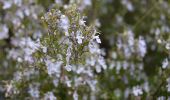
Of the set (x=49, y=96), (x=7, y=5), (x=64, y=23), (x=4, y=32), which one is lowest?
(x=49, y=96)

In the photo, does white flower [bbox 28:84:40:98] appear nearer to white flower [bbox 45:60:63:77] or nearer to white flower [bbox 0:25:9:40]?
white flower [bbox 45:60:63:77]

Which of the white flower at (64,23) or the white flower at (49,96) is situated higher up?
the white flower at (64,23)

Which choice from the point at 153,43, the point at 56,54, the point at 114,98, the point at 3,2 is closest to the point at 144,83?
the point at 114,98

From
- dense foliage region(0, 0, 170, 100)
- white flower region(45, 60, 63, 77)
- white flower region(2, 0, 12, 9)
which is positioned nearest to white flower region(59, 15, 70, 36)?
dense foliage region(0, 0, 170, 100)

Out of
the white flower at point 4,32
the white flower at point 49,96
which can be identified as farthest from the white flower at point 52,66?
the white flower at point 4,32

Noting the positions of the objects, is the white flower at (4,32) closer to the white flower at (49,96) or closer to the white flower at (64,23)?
the white flower at (49,96)

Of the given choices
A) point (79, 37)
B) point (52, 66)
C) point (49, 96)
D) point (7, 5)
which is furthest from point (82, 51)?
point (7, 5)

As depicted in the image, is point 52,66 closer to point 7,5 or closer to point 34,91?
point 34,91

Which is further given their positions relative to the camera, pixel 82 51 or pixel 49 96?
pixel 49 96
